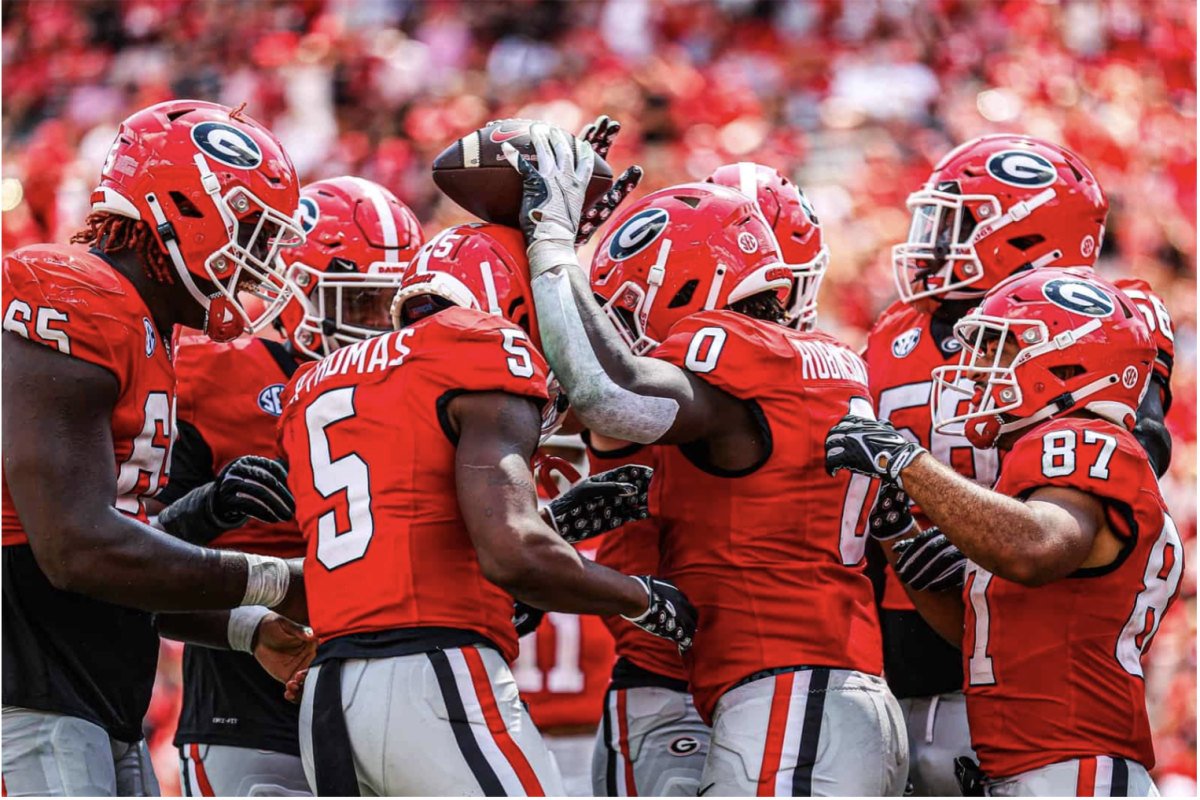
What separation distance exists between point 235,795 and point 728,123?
1036cm

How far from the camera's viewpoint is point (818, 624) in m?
3.82

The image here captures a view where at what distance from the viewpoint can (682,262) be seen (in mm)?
4215

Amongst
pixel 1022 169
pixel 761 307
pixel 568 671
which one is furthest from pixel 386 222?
pixel 568 671

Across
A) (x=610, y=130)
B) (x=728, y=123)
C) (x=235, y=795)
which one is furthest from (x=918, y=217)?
(x=728, y=123)

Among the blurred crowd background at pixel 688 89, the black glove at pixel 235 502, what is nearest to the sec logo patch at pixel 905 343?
the black glove at pixel 235 502

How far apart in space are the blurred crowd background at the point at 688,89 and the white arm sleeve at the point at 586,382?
7998mm

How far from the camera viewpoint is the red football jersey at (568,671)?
727cm

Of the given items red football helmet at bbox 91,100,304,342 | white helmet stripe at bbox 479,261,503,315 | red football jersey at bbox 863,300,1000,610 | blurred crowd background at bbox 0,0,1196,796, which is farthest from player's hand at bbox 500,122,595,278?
blurred crowd background at bbox 0,0,1196,796

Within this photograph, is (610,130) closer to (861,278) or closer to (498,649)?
(498,649)

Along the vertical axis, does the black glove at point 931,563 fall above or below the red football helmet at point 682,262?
below

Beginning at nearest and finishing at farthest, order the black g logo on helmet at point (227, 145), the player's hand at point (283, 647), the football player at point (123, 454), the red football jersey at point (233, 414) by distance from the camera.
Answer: the football player at point (123, 454) < the black g logo on helmet at point (227, 145) < the player's hand at point (283, 647) < the red football jersey at point (233, 414)

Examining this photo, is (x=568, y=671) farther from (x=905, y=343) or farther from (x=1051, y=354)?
(x=1051, y=354)

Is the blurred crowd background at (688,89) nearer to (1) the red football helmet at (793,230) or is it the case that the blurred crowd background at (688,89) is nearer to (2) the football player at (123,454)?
(1) the red football helmet at (793,230)

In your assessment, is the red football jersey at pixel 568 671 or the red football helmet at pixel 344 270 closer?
the red football helmet at pixel 344 270
